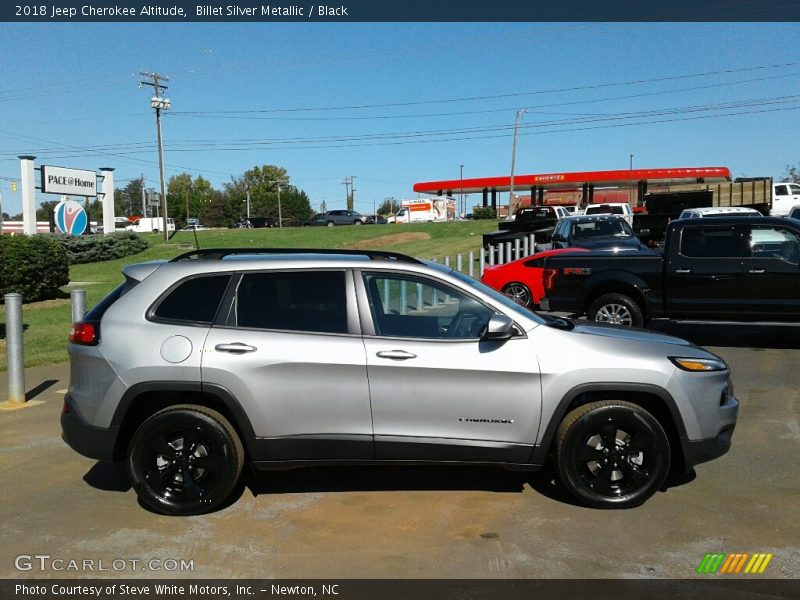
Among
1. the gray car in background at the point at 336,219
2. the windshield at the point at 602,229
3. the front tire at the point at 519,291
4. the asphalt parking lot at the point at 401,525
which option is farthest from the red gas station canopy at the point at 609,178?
the asphalt parking lot at the point at 401,525

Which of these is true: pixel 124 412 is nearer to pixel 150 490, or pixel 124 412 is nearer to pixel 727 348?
pixel 150 490

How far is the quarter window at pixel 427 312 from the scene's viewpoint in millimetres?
4922

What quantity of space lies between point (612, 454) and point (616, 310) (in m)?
6.51

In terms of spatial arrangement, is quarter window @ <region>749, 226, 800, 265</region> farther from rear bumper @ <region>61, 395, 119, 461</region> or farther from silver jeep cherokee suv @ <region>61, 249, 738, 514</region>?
rear bumper @ <region>61, 395, 119, 461</region>

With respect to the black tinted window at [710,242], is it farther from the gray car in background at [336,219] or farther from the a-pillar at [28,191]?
the gray car in background at [336,219]

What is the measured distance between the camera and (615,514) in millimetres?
4797

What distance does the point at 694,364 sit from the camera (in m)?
4.85

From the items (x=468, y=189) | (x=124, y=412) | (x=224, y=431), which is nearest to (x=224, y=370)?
(x=224, y=431)

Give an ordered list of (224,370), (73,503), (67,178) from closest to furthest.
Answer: (224,370), (73,503), (67,178)

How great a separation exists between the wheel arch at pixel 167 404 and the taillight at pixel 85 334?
45 centimetres

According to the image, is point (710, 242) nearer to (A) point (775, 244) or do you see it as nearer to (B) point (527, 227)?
(A) point (775, 244)

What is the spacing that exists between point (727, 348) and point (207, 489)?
834 centimetres

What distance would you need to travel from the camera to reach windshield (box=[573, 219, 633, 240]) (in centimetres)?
1911

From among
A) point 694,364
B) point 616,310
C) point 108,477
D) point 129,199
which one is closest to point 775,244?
point 616,310
